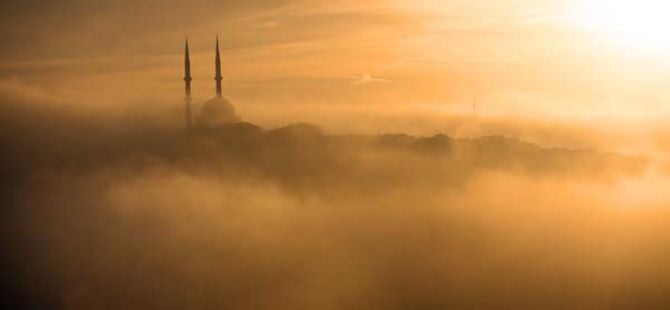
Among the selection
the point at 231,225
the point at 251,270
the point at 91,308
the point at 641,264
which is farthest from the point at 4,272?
the point at 641,264

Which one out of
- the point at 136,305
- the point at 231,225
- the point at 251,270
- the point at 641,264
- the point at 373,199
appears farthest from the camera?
the point at 373,199

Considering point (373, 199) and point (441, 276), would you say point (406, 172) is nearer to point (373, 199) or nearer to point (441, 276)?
point (373, 199)

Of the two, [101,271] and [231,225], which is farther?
[231,225]

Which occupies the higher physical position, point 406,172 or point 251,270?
point 406,172

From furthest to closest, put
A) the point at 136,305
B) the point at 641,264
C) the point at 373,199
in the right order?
the point at 373,199 < the point at 641,264 < the point at 136,305

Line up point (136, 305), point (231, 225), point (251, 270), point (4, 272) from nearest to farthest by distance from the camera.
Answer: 1. point (4, 272)
2. point (136, 305)
3. point (251, 270)
4. point (231, 225)

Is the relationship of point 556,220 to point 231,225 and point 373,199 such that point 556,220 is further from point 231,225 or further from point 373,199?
point 231,225

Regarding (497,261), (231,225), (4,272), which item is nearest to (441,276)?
(497,261)

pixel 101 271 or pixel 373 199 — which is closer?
pixel 101 271

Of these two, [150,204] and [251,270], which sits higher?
[150,204]
